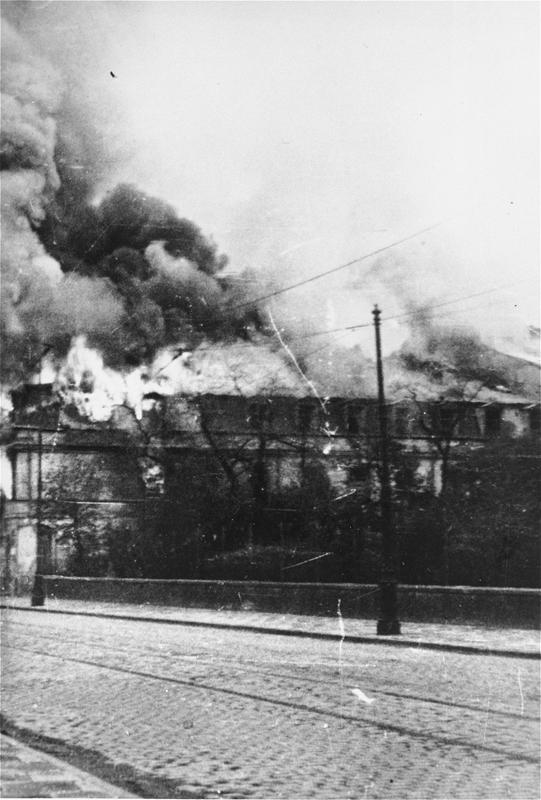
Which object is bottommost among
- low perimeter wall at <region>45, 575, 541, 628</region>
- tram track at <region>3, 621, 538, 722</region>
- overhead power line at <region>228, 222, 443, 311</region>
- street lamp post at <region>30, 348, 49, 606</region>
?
tram track at <region>3, 621, 538, 722</region>

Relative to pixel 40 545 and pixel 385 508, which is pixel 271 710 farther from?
pixel 40 545

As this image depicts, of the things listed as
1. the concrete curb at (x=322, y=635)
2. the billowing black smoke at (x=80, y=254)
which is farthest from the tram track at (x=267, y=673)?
the billowing black smoke at (x=80, y=254)

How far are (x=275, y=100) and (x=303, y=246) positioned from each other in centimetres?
110

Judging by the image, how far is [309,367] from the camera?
715 cm

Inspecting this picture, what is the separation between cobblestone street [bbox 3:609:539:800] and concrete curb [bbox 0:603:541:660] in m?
0.08

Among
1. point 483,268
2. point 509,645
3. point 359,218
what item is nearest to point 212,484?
point 359,218

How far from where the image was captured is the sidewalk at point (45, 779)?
442cm

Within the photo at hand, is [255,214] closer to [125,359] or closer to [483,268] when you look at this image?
[125,359]

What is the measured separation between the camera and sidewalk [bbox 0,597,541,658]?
23.0 feet

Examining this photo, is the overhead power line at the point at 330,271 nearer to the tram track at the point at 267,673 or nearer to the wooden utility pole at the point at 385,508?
the wooden utility pole at the point at 385,508

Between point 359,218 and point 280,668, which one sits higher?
point 359,218

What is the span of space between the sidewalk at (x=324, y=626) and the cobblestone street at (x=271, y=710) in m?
0.13

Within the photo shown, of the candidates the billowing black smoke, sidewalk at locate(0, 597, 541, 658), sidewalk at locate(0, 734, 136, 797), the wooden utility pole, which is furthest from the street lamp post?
the wooden utility pole

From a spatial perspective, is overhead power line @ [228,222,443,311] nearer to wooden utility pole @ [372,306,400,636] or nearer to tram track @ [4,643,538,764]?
wooden utility pole @ [372,306,400,636]
